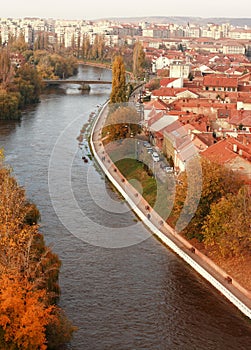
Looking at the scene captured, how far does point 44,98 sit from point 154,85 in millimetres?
5549

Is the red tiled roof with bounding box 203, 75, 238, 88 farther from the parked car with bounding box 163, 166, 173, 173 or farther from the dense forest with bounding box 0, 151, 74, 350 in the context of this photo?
the dense forest with bounding box 0, 151, 74, 350

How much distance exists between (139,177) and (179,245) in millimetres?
4191

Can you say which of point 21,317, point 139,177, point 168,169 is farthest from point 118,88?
point 21,317

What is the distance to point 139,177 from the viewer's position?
51.3 ft

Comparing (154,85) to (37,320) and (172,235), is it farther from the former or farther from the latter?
(37,320)

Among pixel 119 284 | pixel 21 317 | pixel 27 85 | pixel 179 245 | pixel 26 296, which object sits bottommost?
pixel 119 284

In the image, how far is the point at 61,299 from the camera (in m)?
9.52

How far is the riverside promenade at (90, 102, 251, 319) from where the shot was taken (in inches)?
385

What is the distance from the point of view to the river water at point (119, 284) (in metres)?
8.71

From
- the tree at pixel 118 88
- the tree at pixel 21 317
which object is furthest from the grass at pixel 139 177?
the tree at pixel 21 317

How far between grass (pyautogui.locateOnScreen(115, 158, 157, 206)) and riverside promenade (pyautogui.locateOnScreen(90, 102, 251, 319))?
12cm

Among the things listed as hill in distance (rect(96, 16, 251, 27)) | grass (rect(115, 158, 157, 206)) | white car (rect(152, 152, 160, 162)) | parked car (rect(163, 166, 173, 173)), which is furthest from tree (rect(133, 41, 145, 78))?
hill in distance (rect(96, 16, 251, 27))

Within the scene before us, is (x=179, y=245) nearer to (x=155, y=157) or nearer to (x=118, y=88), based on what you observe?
(x=155, y=157)

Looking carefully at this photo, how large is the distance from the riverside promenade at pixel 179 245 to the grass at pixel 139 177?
0.39ft
